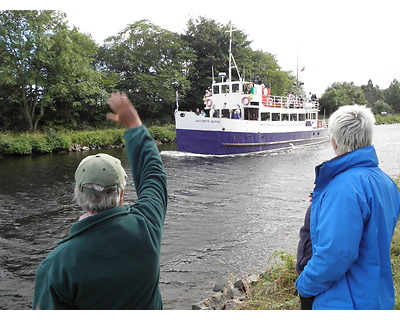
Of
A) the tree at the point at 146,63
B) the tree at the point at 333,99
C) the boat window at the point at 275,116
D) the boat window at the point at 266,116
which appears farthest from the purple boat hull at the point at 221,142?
the tree at the point at 333,99

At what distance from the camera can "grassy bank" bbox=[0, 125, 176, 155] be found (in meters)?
18.9

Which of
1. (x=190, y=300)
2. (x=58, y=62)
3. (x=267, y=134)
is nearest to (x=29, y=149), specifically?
(x=58, y=62)

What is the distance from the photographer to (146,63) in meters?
30.8

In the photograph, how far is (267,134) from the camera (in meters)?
21.6

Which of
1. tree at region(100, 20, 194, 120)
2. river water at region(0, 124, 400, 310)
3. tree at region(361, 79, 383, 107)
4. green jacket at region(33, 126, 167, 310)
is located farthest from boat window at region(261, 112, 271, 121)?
tree at region(361, 79, 383, 107)

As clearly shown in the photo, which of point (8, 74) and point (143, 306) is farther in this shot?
point (8, 74)

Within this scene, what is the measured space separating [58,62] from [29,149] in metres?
5.78

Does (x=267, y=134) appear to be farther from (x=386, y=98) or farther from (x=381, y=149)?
(x=386, y=98)

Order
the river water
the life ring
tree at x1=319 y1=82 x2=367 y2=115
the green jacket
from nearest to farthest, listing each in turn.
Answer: the green jacket → the river water → the life ring → tree at x1=319 y1=82 x2=367 y2=115

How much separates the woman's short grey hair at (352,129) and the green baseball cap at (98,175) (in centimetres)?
119

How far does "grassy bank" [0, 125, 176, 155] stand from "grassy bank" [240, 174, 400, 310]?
1364cm

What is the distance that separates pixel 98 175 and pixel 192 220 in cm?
689

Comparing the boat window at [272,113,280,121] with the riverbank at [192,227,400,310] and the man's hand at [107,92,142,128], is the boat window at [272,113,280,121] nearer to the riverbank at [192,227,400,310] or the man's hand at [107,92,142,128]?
the riverbank at [192,227,400,310]
